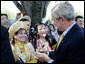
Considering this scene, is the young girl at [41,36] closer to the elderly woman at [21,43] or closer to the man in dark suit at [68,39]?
the elderly woman at [21,43]

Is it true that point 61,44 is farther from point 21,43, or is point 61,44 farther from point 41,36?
point 41,36

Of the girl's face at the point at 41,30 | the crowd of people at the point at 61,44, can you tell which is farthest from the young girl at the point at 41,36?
the crowd of people at the point at 61,44

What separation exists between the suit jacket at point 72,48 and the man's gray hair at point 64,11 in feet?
0.61

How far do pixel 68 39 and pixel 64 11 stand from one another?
0.44 meters

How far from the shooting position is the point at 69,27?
118 inches

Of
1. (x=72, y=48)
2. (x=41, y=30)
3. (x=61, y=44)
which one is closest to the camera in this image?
(x=72, y=48)

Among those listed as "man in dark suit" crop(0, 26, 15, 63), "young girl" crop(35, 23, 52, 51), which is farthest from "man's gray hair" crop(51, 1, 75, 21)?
"young girl" crop(35, 23, 52, 51)

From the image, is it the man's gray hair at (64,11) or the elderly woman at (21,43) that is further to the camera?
the elderly woman at (21,43)

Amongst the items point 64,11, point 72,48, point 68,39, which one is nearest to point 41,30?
point 64,11

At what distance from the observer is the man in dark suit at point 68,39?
2.68m

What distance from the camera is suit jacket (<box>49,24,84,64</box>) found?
2670 millimetres

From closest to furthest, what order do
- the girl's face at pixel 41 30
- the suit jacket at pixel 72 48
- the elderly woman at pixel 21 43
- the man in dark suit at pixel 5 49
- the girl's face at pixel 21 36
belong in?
the man in dark suit at pixel 5 49 < the suit jacket at pixel 72 48 < the elderly woman at pixel 21 43 < the girl's face at pixel 21 36 < the girl's face at pixel 41 30

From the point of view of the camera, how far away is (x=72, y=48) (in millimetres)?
2699

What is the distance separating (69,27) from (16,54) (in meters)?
1.26
